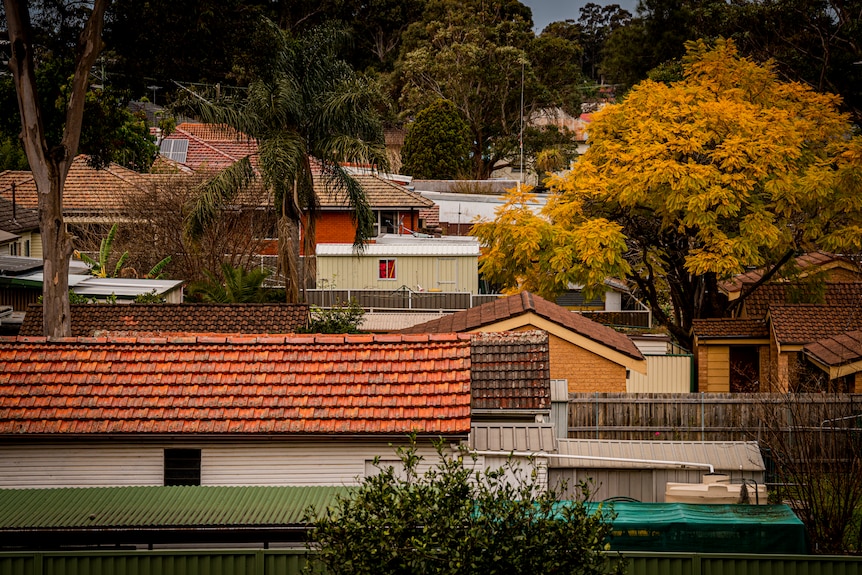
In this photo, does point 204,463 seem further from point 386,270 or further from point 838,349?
point 386,270

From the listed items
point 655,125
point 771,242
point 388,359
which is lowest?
point 388,359

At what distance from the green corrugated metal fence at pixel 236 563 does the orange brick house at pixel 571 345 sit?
28.4 ft

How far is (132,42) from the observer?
75.1ft

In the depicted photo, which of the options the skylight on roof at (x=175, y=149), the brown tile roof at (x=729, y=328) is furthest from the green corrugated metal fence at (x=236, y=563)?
the skylight on roof at (x=175, y=149)

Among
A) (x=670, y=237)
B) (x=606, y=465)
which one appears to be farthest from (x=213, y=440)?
(x=670, y=237)

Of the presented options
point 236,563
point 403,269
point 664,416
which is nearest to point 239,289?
point 403,269

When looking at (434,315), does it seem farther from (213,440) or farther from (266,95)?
(213,440)

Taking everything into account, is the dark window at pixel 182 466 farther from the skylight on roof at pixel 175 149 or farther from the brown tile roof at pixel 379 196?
the skylight on roof at pixel 175 149

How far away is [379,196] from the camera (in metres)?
43.8

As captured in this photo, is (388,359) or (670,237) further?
(670,237)

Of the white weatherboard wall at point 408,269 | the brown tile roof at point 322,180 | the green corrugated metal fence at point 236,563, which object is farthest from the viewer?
the brown tile roof at point 322,180

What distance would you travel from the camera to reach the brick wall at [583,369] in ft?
66.8

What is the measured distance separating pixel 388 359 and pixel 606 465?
3.96 m

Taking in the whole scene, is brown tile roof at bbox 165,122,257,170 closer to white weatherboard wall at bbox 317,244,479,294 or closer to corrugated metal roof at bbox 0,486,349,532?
white weatherboard wall at bbox 317,244,479,294
